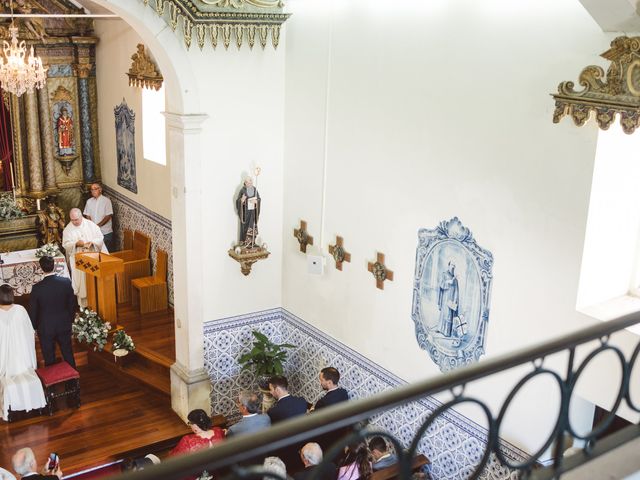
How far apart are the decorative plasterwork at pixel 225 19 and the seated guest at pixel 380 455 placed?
14.6 feet

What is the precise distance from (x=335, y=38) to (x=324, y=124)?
92cm

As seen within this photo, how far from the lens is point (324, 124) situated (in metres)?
8.47

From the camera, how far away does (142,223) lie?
1269cm

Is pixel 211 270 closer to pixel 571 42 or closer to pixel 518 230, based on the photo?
pixel 518 230

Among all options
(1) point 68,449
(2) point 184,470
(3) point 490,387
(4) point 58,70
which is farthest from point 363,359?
(4) point 58,70

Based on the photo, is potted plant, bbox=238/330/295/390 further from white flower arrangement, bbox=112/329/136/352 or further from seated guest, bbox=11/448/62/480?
seated guest, bbox=11/448/62/480

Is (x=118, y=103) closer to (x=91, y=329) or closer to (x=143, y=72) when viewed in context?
(x=143, y=72)

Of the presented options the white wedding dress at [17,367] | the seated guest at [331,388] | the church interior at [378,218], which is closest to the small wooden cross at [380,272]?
the church interior at [378,218]

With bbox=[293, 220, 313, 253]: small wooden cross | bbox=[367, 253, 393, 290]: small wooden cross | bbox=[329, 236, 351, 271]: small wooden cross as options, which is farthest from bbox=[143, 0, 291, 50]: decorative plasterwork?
bbox=[367, 253, 393, 290]: small wooden cross

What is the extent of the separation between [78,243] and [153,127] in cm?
214

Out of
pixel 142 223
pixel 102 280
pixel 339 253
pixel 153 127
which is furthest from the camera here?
pixel 142 223

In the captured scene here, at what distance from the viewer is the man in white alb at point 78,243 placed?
11.8 m

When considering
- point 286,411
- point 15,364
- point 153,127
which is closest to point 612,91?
point 286,411

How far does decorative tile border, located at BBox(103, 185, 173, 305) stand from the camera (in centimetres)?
1183
